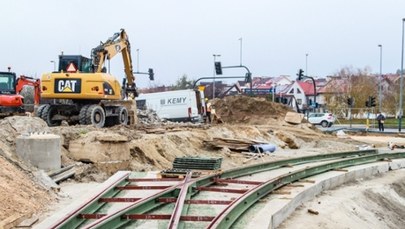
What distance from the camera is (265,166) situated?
591 inches

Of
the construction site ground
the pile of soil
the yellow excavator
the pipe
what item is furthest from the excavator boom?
the pile of soil

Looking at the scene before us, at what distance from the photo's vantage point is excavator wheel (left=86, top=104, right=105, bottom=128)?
2016 cm

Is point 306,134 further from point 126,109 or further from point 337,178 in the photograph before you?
point 337,178

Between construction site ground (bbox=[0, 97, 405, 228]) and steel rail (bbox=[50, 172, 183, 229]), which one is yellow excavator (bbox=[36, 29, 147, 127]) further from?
steel rail (bbox=[50, 172, 183, 229])

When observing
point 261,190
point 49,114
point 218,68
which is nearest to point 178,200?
point 261,190

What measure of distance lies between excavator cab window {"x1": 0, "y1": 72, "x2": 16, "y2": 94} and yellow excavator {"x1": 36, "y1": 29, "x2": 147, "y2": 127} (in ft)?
5.84

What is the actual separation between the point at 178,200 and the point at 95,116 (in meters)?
12.1

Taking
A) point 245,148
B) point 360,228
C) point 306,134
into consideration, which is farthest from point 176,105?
point 360,228

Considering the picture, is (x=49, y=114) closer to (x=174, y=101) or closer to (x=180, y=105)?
(x=180, y=105)

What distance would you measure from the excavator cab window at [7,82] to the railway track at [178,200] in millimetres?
12671

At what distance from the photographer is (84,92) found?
20281 millimetres

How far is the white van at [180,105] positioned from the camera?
33.3 metres

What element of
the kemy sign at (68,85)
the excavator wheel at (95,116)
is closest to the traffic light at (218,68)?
the excavator wheel at (95,116)

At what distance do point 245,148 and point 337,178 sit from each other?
6389 millimetres
